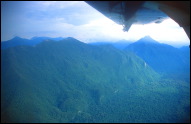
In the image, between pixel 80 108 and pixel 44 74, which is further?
pixel 44 74

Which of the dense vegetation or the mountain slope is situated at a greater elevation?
the dense vegetation

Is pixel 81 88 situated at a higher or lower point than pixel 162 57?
higher

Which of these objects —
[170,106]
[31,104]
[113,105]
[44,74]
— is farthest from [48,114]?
[170,106]

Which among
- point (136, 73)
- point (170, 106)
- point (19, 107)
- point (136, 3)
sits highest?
point (136, 3)

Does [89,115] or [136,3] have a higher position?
[136,3]

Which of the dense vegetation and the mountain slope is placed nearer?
the dense vegetation

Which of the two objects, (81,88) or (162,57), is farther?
(162,57)

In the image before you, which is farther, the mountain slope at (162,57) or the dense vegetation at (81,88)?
the mountain slope at (162,57)

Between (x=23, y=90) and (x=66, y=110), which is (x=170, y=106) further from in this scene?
(x=23, y=90)
